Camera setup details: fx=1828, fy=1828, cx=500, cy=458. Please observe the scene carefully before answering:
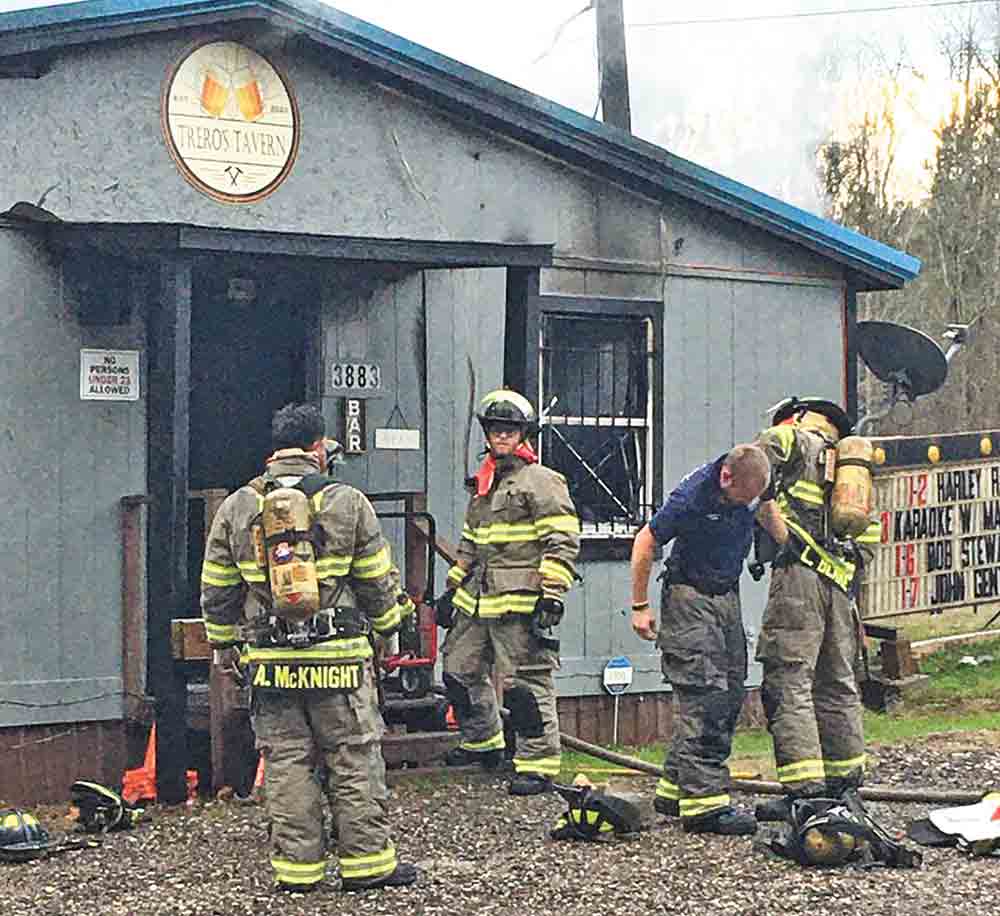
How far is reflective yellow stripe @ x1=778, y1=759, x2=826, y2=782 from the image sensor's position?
27.2 ft

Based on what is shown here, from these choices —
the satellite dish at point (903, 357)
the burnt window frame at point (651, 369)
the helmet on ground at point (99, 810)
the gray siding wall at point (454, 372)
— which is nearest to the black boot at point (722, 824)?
the helmet on ground at point (99, 810)

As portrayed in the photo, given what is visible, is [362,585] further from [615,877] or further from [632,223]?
[632,223]

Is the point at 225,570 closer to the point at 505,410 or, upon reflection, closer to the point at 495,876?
the point at 495,876

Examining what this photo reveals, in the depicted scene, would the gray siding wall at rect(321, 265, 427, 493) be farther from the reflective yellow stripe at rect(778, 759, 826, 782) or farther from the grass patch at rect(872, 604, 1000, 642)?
the grass patch at rect(872, 604, 1000, 642)

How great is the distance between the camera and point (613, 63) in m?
17.0

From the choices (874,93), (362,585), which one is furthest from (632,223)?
(874,93)

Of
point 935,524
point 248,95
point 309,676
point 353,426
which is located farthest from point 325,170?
point 935,524

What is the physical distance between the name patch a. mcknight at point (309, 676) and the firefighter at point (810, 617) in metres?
2.21

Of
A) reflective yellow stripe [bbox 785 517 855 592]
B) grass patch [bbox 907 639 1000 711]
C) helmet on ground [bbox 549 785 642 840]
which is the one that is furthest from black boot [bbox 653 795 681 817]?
grass patch [bbox 907 639 1000 711]

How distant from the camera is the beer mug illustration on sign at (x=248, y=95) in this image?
10.0 meters

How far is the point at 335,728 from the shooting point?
23.8ft

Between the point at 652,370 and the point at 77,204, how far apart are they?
12.9 ft

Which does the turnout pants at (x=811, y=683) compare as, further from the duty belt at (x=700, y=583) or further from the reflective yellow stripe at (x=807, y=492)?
the reflective yellow stripe at (x=807, y=492)

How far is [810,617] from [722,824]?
1.05 m
